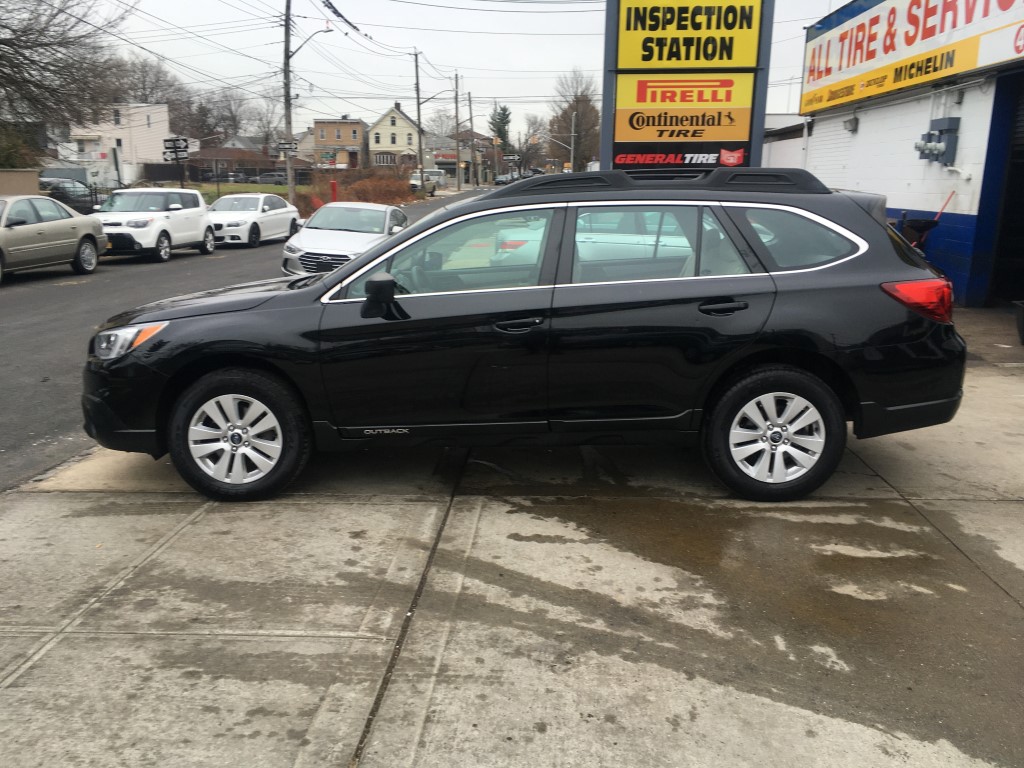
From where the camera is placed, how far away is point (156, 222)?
62.9 feet

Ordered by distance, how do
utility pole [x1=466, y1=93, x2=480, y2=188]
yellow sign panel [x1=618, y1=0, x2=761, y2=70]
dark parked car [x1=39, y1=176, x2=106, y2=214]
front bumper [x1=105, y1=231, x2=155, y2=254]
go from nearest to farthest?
yellow sign panel [x1=618, y1=0, x2=761, y2=70]
front bumper [x1=105, y1=231, x2=155, y2=254]
dark parked car [x1=39, y1=176, x2=106, y2=214]
utility pole [x1=466, y1=93, x2=480, y2=188]

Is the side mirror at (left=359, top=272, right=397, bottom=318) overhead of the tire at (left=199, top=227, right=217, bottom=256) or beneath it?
overhead

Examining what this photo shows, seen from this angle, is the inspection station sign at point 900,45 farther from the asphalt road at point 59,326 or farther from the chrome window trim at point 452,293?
the asphalt road at point 59,326

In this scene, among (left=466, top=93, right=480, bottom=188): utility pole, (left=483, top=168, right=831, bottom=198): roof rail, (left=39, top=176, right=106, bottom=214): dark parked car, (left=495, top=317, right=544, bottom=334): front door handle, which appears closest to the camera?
(left=495, top=317, right=544, bottom=334): front door handle

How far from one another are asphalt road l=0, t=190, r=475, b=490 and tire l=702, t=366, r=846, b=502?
4.24 m

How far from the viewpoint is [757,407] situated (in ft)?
15.4

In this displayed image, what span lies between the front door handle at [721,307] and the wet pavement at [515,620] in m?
1.08

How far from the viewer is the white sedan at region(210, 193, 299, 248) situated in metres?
23.1

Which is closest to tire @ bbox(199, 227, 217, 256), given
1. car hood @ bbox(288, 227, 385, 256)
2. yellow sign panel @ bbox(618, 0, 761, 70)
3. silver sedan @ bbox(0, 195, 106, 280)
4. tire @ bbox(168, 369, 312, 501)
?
silver sedan @ bbox(0, 195, 106, 280)

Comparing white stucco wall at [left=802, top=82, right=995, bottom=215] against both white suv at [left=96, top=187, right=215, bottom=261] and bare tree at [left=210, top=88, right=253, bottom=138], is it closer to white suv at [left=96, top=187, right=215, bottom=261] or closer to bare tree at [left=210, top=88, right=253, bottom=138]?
white suv at [left=96, top=187, right=215, bottom=261]

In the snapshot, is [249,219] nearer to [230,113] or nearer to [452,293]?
[452,293]

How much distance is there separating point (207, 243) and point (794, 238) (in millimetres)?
19346

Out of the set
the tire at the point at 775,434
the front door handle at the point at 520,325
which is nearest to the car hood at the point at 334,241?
the front door handle at the point at 520,325

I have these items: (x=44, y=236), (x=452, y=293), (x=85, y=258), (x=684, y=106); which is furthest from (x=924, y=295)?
(x=85, y=258)
